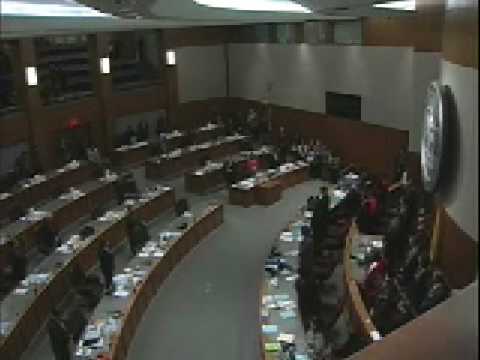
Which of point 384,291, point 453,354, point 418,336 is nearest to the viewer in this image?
point 453,354

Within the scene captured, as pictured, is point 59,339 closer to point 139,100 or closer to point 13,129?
point 13,129

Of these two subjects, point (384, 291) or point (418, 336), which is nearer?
point (418, 336)

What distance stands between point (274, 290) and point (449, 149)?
7.62m

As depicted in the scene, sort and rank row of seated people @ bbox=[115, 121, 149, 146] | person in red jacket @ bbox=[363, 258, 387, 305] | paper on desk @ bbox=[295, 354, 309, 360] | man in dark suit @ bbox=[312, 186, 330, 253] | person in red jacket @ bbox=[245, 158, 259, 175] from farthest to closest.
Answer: row of seated people @ bbox=[115, 121, 149, 146]
person in red jacket @ bbox=[245, 158, 259, 175]
man in dark suit @ bbox=[312, 186, 330, 253]
person in red jacket @ bbox=[363, 258, 387, 305]
paper on desk @ bbox=[295, 354, 309, 360]

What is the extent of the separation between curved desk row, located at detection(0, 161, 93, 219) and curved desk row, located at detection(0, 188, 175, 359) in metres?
2.63

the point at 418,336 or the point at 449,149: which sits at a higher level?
the point at 449,149

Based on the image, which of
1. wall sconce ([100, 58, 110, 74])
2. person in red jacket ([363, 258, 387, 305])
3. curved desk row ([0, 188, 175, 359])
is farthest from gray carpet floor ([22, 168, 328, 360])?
wall sconce ([100, 58, 110, 74])

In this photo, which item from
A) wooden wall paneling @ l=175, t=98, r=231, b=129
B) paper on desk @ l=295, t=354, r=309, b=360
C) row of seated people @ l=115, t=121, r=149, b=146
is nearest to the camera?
paper on desk @ l=295, t=354, r=309, b=360

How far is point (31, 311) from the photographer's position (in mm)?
11164

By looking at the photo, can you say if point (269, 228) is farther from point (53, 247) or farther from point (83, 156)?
point (83, 156)

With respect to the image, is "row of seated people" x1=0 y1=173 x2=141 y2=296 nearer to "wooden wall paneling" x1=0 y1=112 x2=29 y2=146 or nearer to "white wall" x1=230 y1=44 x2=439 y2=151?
"wooden wall paneling" x1=0 y1=112 x2=29 y2=146

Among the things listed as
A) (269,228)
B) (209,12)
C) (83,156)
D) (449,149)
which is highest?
(209,12)

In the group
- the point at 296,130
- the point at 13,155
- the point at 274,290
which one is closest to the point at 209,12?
the point at 274,290

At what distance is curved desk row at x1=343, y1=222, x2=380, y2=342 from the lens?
8.81 meters
